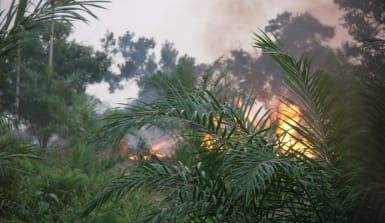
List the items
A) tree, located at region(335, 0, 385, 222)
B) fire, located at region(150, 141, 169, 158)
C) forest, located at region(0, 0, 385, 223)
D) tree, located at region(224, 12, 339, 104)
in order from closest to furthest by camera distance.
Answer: tree, located at region(335, 0, 385, 222)
forest, located at region(0, 0, 385, 223)
fire, located at region(150, 141, 169, 158)
tree, located at region(224, 12, 339, 104)

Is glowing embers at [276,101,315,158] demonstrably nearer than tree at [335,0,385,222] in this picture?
No

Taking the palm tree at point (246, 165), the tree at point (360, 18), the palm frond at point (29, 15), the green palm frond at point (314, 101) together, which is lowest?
the palm tree at point (246, 165)

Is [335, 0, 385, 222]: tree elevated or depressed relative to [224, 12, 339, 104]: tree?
depressed

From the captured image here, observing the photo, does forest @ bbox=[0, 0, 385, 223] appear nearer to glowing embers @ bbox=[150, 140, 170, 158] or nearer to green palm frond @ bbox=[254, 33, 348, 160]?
green palm frond @ bbox=[254, 33, 348, 160]

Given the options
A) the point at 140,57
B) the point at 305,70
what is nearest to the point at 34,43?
the point at 140,57

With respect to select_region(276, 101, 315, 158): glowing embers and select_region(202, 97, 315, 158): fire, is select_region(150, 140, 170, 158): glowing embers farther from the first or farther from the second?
select_region(276, 101, 315, 158): glowing embers

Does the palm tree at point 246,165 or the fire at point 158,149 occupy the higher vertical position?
the fire at point 158,149

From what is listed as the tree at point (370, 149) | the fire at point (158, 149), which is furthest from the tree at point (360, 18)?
the tree at point (370, 149)

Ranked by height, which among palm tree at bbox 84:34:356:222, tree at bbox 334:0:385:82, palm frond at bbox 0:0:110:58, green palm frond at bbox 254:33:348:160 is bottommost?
palm tree at bbox 84:34:356:222

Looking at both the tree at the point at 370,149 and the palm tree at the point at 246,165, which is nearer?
the tree at the point at 370,149

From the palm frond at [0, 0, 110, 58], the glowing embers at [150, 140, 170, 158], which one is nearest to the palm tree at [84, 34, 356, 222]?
the palm frond at [0, 0, 110, 58]

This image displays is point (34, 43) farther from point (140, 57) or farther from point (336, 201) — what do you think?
point (336, 201)

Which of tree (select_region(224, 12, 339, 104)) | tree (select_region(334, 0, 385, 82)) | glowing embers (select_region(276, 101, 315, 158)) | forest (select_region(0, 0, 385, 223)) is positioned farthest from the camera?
tree (select_region(224, 12, 339, 104))

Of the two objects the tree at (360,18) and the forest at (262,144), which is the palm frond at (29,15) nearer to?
the forest at (262,144)
